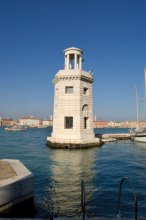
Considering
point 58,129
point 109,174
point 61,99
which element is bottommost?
point 109,174

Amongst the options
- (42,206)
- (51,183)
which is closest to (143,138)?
(51,183)

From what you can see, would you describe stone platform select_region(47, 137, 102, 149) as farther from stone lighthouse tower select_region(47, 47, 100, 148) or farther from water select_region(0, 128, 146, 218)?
water select_region(0, 128, 146, 218)

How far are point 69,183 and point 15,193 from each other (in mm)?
5780

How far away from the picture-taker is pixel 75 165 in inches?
850

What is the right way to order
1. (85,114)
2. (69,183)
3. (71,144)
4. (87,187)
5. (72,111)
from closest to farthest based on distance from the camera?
(87,187)
(69,183)
(71,144)
(72,111)
(85,114)

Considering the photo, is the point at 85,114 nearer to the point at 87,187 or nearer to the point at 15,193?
the point at 87,187

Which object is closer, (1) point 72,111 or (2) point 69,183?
(2) point 69,183

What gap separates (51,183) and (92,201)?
393 centimetres

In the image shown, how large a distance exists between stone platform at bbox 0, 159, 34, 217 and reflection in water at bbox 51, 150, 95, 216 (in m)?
1.29

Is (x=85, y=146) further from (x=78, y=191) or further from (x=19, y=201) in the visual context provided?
(x=19, y=201)

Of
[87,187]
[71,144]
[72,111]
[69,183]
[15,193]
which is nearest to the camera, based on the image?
[15,193]

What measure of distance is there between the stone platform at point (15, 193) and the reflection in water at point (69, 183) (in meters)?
1.29

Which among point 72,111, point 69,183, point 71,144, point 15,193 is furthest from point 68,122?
point 15,193

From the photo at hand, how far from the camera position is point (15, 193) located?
9.70 metres
